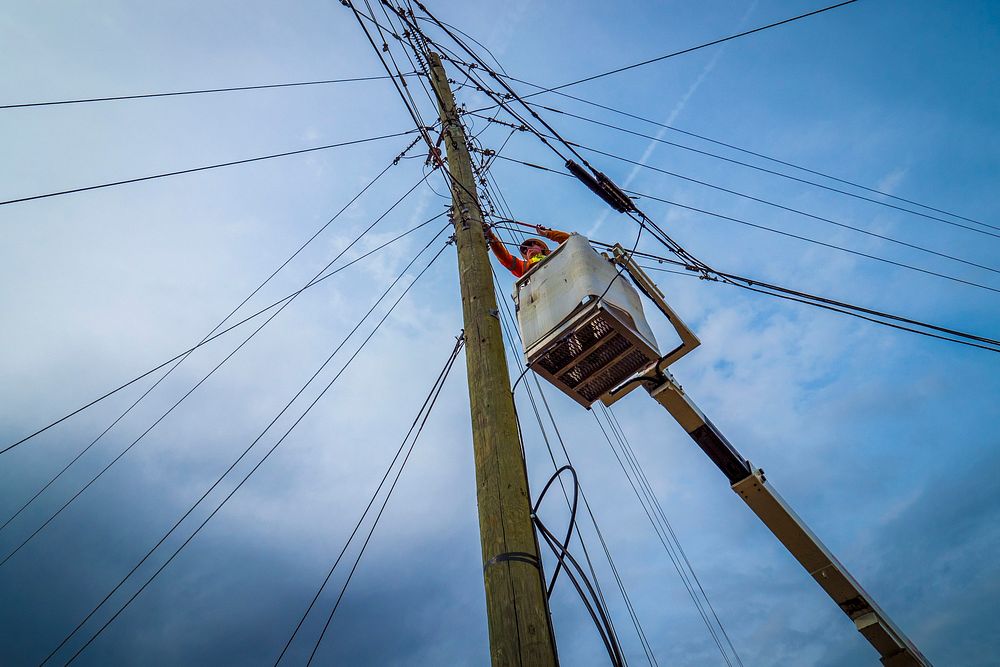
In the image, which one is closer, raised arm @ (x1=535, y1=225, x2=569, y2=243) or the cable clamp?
the cable clamp

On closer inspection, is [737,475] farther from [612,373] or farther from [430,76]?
[430,76]

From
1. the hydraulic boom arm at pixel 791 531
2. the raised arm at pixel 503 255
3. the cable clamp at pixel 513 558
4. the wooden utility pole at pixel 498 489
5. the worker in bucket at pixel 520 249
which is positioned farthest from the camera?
the hydraulic boom arm at pixel 791 531

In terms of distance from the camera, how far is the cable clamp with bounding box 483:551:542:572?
253 centimetres

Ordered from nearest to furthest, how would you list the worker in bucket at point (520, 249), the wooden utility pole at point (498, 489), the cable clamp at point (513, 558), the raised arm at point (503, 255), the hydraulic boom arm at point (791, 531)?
1. the wooden utility pole at point (498, 489)
2. the cable clamp at point (513, 558)
3. the worker in bucket at point (520, 249)
4. the raised arm at point (503, 255)
5. the hydraulic boom arm at point (791, 531)

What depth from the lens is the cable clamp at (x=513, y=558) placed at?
253 centimetres

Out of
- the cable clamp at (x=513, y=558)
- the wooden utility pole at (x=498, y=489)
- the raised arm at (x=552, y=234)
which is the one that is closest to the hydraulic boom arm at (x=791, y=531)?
the raised arm at (x=552, y=234)

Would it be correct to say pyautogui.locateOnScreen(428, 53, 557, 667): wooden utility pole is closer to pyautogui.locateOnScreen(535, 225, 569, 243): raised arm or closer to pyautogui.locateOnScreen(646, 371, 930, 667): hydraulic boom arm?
pyautogui.locateOnScreen(535, 225, 569, 243): raised arm

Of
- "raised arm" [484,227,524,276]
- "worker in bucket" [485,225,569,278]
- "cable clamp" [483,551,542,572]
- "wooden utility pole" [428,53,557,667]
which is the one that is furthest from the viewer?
"raised arm" [484,227,524,276]

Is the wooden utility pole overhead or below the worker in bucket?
below

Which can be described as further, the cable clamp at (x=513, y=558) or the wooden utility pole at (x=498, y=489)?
the cable clamp at (x=513, y=558)

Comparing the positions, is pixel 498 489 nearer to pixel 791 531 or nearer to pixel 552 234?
pixel 552 234

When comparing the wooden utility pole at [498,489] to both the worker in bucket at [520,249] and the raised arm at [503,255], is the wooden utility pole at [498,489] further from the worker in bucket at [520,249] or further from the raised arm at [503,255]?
the raised arm at [503,255]

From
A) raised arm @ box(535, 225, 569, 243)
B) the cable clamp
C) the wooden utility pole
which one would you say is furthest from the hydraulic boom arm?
the cable clamp

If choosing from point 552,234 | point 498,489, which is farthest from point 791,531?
point 498,489
